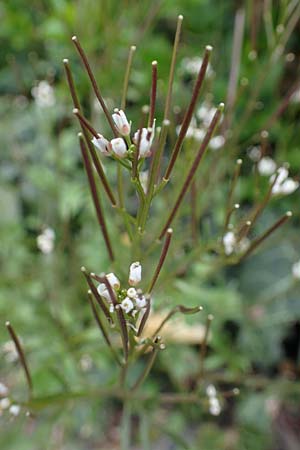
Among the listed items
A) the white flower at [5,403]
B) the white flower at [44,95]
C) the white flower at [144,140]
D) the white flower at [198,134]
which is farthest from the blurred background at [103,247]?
the white flower at [144,140]

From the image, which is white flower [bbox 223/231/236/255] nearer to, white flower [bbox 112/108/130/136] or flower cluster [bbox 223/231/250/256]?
flower cluster [bbox 223/231/250/256]

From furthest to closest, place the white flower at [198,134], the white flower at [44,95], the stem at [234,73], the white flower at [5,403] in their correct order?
1. the white flower at [44,95]
2. the stem at [234,73]
3. the white flower at [198,134]
4. the white flower at [5,403]

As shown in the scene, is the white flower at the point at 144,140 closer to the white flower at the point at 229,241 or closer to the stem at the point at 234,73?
the white flower at the point at 229,241

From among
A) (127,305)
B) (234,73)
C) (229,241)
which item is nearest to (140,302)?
(127,305)

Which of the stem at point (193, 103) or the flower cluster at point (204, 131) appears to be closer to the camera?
the stem at point (193, 103)

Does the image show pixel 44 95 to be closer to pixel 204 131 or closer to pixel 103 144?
pixel 204 131

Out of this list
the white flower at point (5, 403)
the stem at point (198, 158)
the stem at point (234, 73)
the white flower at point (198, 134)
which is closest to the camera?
the stem at point (198, 158)

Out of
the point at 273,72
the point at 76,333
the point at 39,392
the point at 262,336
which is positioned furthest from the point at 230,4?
the point at 39,392
